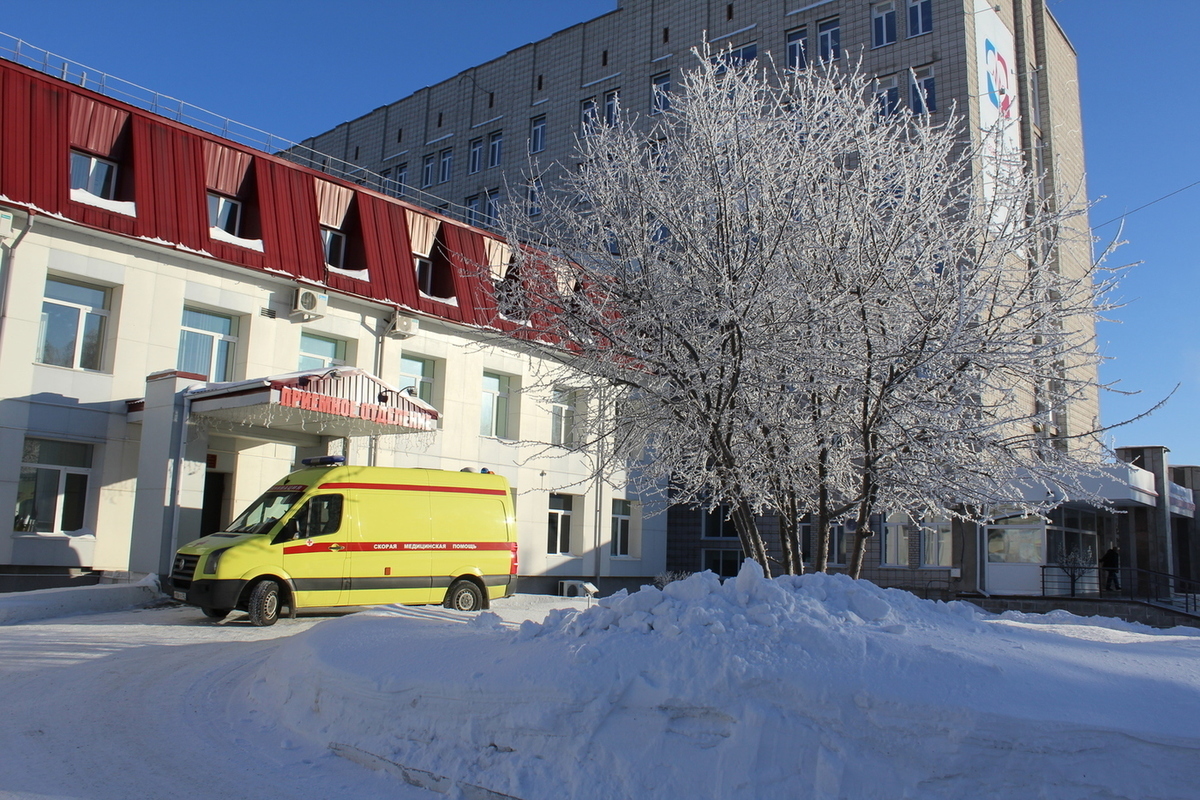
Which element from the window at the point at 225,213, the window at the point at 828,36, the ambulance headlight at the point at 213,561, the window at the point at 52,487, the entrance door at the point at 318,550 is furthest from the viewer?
the window at the point at 828,36

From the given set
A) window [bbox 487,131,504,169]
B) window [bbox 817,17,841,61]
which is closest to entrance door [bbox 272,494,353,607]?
window [bbox 817,17,841,61]

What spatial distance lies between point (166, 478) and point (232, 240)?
212 inches

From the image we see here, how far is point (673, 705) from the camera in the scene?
5359 millimetres

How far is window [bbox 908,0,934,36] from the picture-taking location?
29.5 metres

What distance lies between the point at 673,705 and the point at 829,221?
213 inches

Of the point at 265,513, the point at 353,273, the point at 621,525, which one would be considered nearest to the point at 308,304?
the point at 353,273

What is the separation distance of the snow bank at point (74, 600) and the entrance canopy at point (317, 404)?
10.2 feet

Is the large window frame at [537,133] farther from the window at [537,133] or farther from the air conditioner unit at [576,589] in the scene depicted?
the air conditioner unit at [576,589]

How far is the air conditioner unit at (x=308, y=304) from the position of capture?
740 inches

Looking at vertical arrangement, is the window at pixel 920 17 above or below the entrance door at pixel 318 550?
above

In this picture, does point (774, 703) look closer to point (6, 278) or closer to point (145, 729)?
point (145, 729)

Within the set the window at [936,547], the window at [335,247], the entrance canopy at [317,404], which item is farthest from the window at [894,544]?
the window at [335,247]

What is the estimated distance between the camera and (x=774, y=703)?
5.18m

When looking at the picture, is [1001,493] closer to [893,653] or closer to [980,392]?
[980,392]
